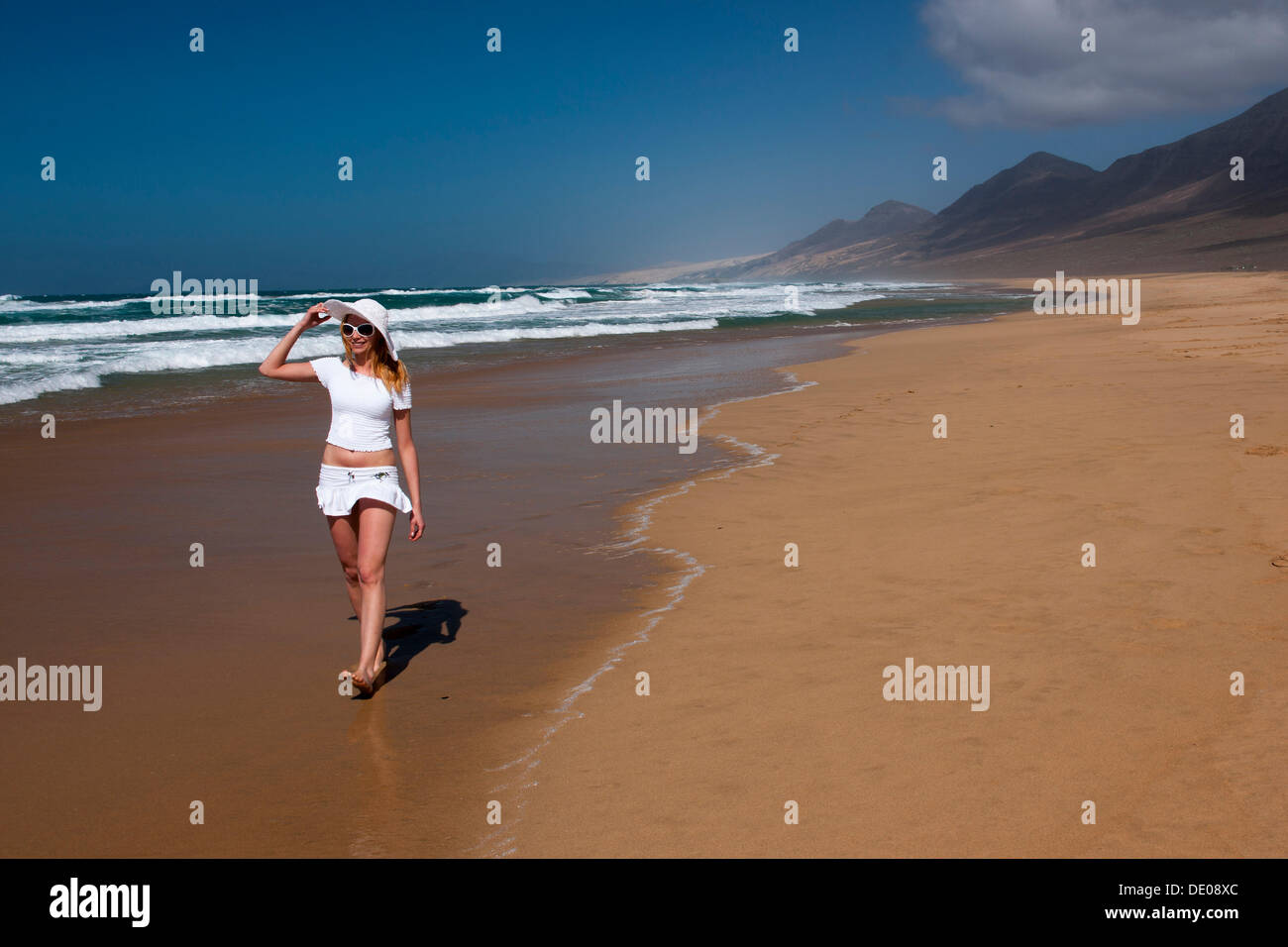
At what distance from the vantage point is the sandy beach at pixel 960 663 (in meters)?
3.04

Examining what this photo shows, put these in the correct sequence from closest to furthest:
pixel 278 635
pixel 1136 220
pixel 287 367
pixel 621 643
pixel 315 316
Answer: pixel 315 316
pixel 287 367
pixel 621 643
pixel 278 635
pixel 1136 220

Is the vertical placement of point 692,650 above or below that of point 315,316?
below

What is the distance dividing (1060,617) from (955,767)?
159 centimetres

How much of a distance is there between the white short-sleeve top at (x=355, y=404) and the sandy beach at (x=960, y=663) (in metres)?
1.49

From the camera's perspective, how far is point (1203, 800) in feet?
9.79

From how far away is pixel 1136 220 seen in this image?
13325 centimetres

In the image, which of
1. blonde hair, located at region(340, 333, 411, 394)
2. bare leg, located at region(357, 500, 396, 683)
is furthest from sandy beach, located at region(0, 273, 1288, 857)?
blonde hair, located at region(340, 333, 411, 394)

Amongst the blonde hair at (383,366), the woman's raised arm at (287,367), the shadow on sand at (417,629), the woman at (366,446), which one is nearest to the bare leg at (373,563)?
the woman at (366,446)

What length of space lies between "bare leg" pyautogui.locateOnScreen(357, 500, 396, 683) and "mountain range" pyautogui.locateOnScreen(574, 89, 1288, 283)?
72985mm

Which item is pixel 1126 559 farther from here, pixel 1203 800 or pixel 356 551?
pixel 356 551

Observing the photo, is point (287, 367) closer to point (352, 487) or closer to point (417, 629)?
point (352, 487)

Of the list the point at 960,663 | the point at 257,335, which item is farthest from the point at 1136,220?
the point at 960,663

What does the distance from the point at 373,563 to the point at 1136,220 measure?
494 ft
